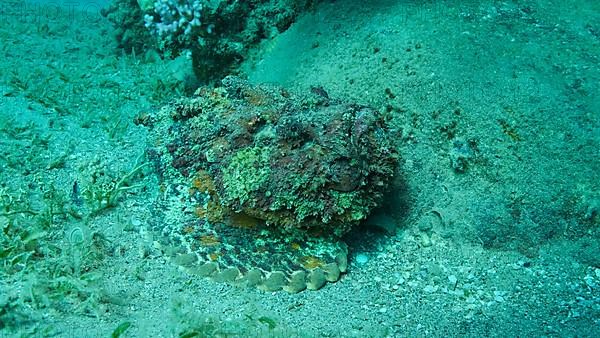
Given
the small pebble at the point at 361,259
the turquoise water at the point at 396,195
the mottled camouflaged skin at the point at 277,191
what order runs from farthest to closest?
the small pebble at the point at 361,259, the mottled camouflaged skin at the point at 277,191, the turquoise water at the point at 396,195

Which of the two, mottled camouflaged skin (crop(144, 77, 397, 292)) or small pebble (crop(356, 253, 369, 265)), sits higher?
mottled camouflaged skin (crop(144, 77, 397, 292))

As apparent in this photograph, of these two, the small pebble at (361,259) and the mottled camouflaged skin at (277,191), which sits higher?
the mottled camouflaged skin at (277,191)

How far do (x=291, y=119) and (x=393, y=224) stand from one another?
1.22 m

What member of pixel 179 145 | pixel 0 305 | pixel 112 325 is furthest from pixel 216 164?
pixel 0 305

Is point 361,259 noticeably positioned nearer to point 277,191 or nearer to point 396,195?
point 396,195

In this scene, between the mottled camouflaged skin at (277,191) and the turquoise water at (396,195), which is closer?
the turquoise water at (396,195)

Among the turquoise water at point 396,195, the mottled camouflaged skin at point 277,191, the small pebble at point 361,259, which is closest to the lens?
the turquoise water at point 396,195

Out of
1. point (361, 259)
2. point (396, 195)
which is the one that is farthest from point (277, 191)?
point (396, 195)

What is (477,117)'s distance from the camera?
12.6ft

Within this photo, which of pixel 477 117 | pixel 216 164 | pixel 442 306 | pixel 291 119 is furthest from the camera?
pixel 477 117

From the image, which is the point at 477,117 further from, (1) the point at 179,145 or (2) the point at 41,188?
(2) the point at 41,188

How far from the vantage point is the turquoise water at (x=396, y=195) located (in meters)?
2.79

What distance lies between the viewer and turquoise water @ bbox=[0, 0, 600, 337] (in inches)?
110

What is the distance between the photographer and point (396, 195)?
380 cm
